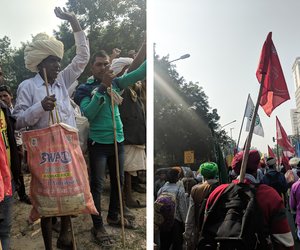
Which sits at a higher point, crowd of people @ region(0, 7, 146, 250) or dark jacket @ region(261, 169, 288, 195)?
crowd of people @ region(0, 7, 146, 250)

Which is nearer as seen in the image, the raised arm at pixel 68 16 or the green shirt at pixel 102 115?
the raised arm at pixel 68 16

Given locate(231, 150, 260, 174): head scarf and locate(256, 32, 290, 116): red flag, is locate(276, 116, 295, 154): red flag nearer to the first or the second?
locate(256, 32, 290, 116): red flag

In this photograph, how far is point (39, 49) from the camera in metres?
2.73

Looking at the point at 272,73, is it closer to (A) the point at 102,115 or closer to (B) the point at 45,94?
(A) the point at 102,115

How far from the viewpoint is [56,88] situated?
Result: 280 cm

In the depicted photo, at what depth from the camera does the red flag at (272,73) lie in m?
3.05

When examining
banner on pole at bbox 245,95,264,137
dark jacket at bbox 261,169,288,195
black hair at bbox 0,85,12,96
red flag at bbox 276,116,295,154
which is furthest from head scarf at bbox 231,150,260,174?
red flag at bbox 276,116,295,154

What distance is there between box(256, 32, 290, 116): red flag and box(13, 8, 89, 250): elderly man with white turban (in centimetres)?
127

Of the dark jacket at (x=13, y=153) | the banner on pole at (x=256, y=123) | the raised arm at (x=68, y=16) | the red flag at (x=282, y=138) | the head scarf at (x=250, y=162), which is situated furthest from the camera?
the red flag at (x=282, y=138)

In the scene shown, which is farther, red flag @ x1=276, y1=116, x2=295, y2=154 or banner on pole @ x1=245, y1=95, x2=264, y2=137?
red flag @ x1=276, y1=116, x2=295, y2=154

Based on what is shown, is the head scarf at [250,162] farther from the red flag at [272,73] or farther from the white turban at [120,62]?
the white turban at [120,62]

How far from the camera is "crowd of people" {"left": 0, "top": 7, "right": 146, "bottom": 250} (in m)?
2.60

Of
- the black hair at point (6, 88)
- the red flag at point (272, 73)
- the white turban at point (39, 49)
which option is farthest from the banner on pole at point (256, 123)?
the black hair at point (6, 88)

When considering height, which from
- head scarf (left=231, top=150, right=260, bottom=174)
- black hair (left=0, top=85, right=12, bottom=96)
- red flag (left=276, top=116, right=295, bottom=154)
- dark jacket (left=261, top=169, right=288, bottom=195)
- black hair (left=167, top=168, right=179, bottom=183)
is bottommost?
dark jacket (left=261, top=169, right=288, bottom=195)
